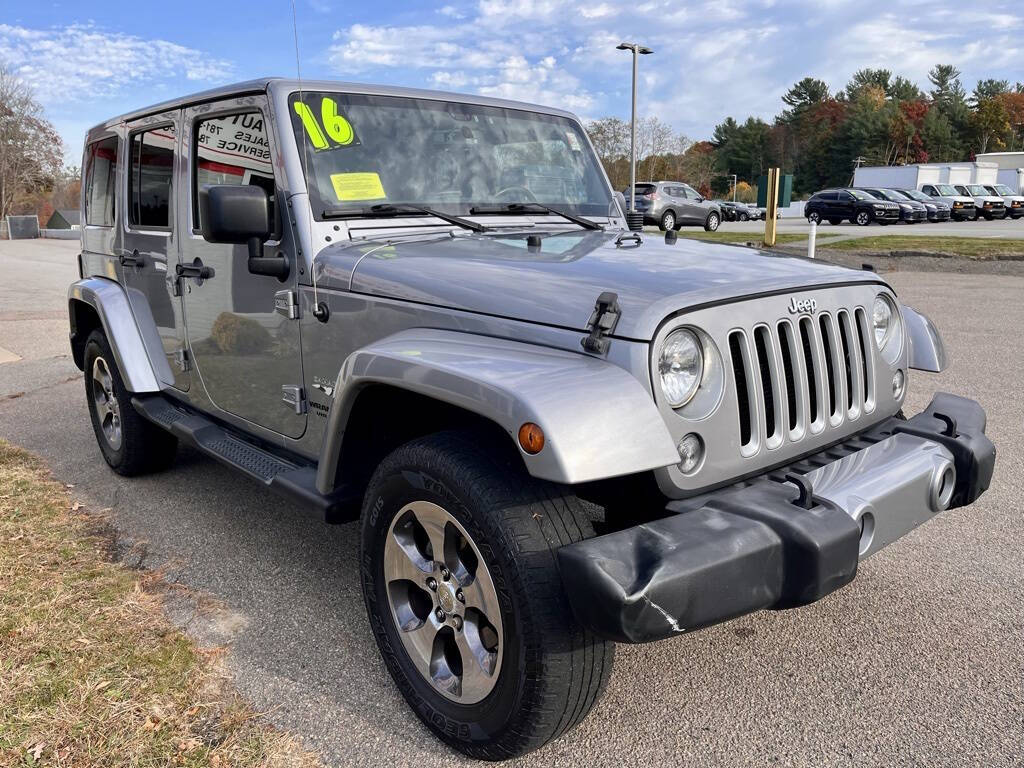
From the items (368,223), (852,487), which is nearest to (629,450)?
(852,487)

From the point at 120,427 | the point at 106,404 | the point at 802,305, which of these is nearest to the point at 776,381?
the point at 802,305

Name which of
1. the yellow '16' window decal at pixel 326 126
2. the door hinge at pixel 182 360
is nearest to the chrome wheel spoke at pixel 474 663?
the yellow '16' window decal at pixel 326 126

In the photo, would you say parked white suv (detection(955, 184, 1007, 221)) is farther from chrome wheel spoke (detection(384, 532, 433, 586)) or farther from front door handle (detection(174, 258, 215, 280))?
chrome wheel spoke (detection(384, 532, 433, 586))

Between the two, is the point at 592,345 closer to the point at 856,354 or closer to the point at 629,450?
the point at 629,450

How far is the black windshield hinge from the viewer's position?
2.21m

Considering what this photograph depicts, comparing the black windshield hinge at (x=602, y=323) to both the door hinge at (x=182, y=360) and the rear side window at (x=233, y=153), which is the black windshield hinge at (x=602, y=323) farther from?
the door hinge at (x=182, y=360)

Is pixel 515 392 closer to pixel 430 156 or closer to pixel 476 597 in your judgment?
pixel 476 597

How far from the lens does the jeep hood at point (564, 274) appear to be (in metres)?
2.32

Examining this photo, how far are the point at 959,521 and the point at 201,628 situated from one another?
133 inches

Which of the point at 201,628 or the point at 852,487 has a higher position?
the point at 852,487

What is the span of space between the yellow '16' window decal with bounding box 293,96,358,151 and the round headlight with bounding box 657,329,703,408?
1634mm

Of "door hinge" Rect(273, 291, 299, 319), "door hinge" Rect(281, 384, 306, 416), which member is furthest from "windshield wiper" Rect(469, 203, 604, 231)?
"door hinge" Rect(281, 384, 306, 416)

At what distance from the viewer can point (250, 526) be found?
4176mm

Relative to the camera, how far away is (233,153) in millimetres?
3500
